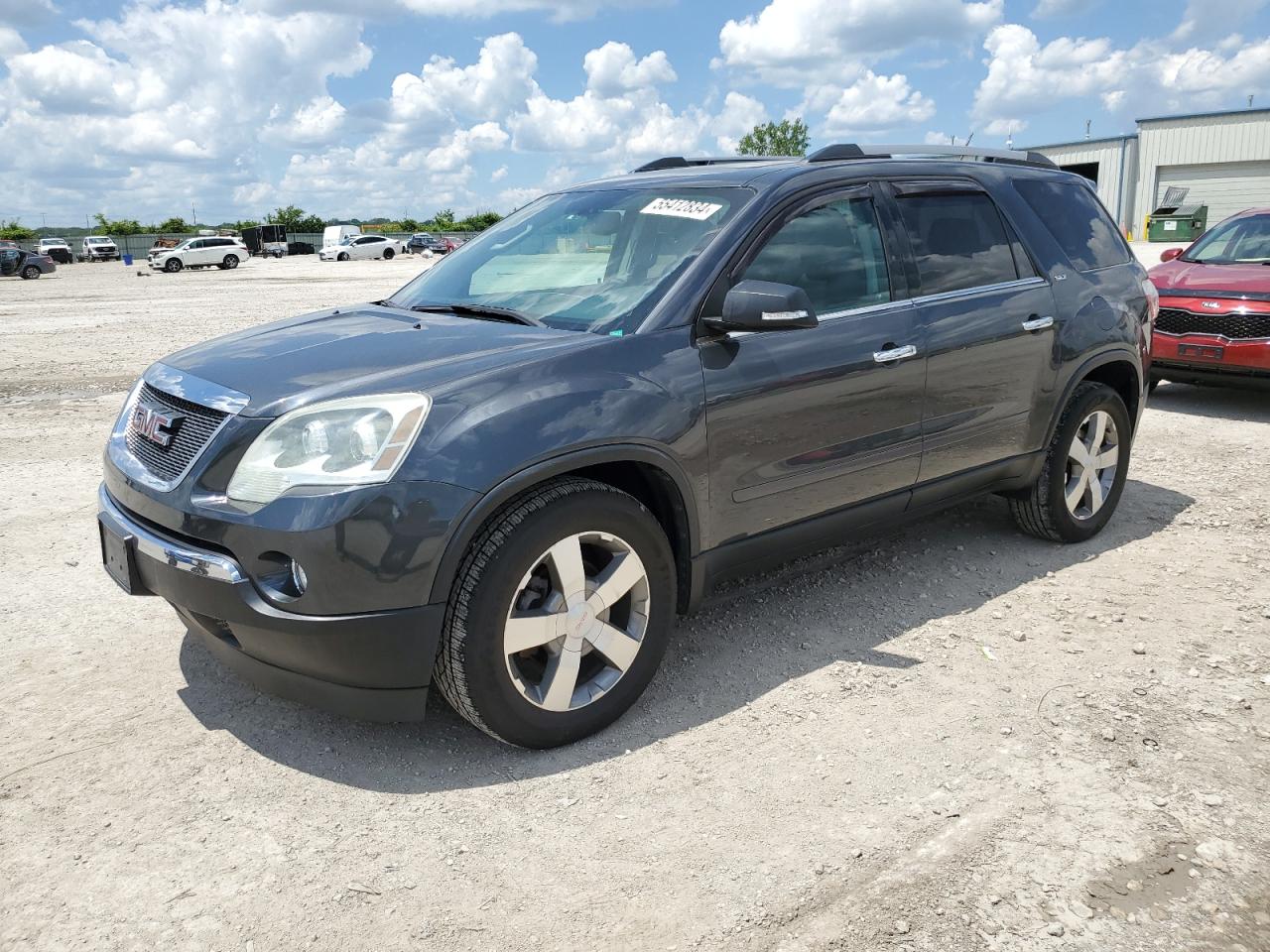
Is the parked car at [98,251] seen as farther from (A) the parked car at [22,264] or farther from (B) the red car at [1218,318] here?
(B) the red car at [1218,318]

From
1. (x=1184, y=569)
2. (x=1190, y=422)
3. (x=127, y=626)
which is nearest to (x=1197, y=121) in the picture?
(x=1190, y=422)

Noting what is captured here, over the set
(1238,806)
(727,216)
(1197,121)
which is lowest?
(1238,806)

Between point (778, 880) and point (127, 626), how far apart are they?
291 centimetres

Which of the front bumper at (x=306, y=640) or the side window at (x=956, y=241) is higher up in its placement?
the side window at (x=956, y=241)

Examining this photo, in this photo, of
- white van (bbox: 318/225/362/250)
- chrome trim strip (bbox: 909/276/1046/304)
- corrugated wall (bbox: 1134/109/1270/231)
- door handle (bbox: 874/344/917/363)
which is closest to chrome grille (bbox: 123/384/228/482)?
door handle (bbox: 874/344/917/363)

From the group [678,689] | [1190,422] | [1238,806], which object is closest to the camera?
[1238,806]

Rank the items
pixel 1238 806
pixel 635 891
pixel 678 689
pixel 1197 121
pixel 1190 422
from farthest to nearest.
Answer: pixel 1197 121
pixel 1190 422
pixel 678 689
pixel 1238 806
pixel 635 891

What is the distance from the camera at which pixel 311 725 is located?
11.2ft

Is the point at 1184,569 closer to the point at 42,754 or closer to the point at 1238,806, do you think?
the point at 1238,806

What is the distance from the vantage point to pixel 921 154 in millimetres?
4633

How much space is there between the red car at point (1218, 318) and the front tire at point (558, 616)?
19.8 ft

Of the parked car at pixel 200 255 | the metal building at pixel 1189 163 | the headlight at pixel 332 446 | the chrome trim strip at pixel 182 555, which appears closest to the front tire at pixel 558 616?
the headlight at pixel 332 446

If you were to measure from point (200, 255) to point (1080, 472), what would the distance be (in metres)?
52.0

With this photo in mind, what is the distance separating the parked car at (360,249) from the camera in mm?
56938
